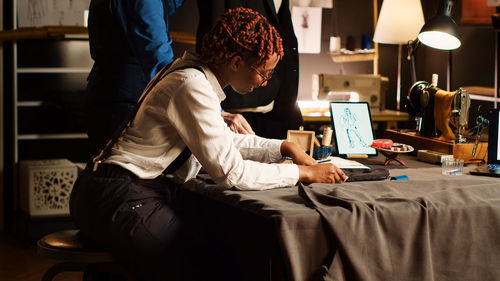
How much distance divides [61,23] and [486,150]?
3.39 meters

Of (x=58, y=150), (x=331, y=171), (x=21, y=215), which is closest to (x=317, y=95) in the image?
(x=58, y=150)

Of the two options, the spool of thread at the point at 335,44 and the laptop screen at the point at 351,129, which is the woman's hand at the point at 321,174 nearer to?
the laptop screen at the point at 351,129

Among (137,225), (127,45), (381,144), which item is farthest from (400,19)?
(137,225)

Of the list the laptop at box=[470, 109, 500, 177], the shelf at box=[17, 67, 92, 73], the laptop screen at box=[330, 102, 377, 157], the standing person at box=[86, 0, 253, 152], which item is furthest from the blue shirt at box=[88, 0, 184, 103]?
the shelf at box=[17, 67, 92, 73]

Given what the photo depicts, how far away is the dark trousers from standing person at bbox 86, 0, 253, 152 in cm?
75

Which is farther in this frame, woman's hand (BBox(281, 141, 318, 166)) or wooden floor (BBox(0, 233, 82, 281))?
wooden floor (BBox(0, 233, 82, 281))

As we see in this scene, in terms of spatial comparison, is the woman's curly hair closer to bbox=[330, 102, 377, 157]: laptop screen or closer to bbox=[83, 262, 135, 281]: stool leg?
bbox=[83, 262, 135, 281]: stool leg

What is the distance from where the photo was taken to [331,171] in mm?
2064

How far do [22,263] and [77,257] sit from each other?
2.38 metres

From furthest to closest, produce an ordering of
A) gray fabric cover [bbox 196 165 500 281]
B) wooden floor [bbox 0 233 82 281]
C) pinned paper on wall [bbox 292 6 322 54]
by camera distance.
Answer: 1. pinned paper on wall [bbox 292 6 322 54]
2. wooden floor [bbox 0 233 82 281]
3. gray fabric cover [bbox 196 165 500 281]

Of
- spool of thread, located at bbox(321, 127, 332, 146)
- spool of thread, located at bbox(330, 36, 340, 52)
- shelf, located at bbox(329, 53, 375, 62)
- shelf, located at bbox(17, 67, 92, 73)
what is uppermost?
spool of thread, located at bbox(330, 36, 340, 52)

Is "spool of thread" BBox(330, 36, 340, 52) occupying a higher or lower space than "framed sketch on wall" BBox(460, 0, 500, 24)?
lower

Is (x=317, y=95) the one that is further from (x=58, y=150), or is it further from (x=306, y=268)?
(x=306, y=268)

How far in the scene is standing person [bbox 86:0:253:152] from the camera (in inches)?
103
